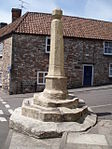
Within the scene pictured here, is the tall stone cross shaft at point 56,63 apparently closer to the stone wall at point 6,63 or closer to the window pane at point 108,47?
the stone wall at point 6,63

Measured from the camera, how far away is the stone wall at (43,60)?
899 inches

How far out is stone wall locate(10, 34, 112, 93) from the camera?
22.8m

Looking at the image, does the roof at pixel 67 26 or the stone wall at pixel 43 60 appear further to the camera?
the roof at pixel 67 26

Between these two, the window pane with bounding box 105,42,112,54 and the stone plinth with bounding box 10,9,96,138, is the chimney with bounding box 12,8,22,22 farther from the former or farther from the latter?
the stone plinth with bounding box 10,9,96,138

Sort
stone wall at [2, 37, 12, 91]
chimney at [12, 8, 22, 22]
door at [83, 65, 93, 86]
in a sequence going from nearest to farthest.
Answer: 1. stone wall at [2, 37, 12, 91]
2. door at [83, 65, 93, 86]
3. chimney at [12, 8, 22, 22]

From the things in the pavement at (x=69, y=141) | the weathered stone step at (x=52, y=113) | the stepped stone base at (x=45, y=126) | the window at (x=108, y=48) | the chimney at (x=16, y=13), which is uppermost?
the chimney at (x=16, y=13)

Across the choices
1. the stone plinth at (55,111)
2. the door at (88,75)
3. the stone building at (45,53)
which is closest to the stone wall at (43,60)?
the stone building at (45,53)

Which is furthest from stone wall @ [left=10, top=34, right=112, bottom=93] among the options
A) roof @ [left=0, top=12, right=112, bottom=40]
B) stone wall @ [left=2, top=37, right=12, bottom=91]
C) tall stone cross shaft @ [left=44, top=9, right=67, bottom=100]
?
tall stone cross shaft @ [left=44, top=9, right=67, bottom=100]

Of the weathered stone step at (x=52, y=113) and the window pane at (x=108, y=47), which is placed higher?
the window pane at (x=108, y=47)

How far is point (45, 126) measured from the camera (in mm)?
7555

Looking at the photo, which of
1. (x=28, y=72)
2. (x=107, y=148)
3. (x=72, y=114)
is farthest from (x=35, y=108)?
(x=28, y=72)

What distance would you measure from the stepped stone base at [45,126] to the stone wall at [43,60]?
1454cm

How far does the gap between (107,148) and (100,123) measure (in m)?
2.51

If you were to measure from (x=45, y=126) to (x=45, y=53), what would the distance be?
54.3 ft
